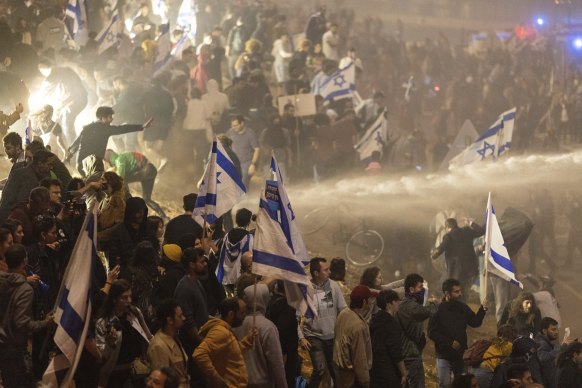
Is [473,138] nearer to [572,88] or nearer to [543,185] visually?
[543,185]

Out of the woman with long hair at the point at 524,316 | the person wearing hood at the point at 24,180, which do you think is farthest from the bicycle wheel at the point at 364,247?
the person wearing hood at the point at 24,180

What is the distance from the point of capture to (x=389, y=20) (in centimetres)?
5528

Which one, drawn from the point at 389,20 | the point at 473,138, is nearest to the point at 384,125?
the point at 473,138

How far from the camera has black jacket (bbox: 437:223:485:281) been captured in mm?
22125

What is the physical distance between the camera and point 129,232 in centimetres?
1397

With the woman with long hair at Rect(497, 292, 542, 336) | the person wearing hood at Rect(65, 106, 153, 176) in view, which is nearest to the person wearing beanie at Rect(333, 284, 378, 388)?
the woman with long hair at Rect(497, 292, 542, 336)

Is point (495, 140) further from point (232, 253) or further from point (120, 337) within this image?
point (120, 337)

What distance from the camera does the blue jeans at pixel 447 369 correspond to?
580 inches

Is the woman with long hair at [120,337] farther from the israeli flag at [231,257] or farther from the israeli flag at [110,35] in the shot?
the israeli flag at [110,35]

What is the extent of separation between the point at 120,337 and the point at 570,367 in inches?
235

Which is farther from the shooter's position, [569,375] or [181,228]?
[569,375]

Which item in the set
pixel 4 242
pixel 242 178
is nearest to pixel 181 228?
pixel 4 242

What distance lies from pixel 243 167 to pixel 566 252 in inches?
459

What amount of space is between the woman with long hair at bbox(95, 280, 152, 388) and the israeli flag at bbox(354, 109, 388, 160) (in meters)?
18.3
